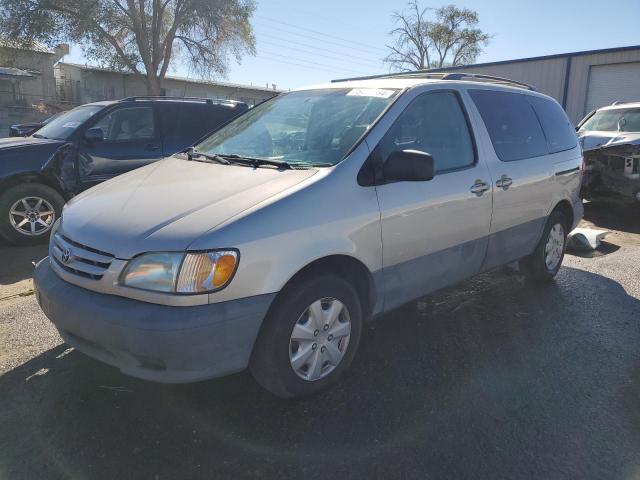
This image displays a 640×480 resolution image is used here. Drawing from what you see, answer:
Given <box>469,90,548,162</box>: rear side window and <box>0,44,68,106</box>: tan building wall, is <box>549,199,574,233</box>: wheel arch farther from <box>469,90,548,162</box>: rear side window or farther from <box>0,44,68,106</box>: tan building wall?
<box>0,44,68,106</box>: tan building wall

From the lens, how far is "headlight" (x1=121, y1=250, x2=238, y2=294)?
2.29 m

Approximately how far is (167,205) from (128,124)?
15.0ft

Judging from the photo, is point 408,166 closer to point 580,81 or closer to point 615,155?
point 615,155

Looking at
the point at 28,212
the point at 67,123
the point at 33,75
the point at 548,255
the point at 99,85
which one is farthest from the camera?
the point at 99,85

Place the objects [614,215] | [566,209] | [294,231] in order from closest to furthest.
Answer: [294,231], [566,209], [614,215]

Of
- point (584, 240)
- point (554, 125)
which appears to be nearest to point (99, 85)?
point (584, 240)

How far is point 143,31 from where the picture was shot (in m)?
26.9

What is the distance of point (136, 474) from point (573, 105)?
2007 centimetres

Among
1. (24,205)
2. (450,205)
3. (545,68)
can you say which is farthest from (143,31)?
(450,205)

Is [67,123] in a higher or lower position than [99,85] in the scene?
lower

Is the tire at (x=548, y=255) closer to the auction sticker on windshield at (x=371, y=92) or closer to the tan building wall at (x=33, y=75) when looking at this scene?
the auction sticker on windshield at (x=371, y=92)

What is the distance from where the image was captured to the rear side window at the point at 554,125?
4.70m

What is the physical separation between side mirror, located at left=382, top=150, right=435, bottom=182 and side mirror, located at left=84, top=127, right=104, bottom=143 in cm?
453

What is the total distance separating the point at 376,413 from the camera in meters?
2.74
